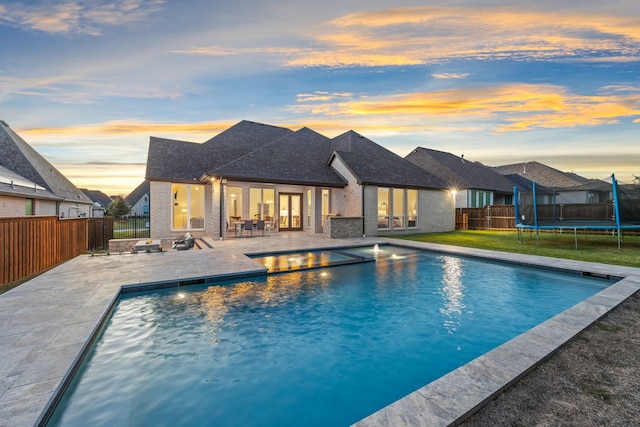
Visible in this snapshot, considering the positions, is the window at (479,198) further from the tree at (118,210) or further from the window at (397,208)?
the tree at (118,210)

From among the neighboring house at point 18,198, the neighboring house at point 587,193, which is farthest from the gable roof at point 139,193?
the neighboring house at point 587,193

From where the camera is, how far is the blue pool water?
9.80 feet

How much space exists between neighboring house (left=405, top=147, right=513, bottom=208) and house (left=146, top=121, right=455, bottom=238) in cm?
768

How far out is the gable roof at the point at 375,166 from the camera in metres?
17.2

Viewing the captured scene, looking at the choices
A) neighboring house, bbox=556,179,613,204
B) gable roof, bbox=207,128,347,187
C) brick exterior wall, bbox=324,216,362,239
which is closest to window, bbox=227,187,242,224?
gable roof, bbox=207,128,347,187

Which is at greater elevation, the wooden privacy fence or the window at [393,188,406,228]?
the window at [393,188,406,228]

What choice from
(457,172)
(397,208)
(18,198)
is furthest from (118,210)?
(457,172)

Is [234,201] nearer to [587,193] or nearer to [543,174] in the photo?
[587,193]

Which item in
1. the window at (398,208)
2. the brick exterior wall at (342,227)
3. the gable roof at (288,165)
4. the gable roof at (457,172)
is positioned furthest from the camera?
the gable roof at (457,172)

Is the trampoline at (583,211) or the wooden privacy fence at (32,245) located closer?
the wooden privacy fence at (32,245)

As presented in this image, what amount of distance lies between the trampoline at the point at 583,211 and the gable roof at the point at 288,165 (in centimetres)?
939

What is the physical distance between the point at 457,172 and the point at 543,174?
21968mm

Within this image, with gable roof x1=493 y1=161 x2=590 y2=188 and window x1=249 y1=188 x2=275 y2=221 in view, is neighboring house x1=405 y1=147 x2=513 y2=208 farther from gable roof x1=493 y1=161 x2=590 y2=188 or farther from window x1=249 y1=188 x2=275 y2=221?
window x1=249 y1=188 x2=275 y2=221

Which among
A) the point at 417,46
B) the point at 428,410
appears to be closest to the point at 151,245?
the point at 428,410
